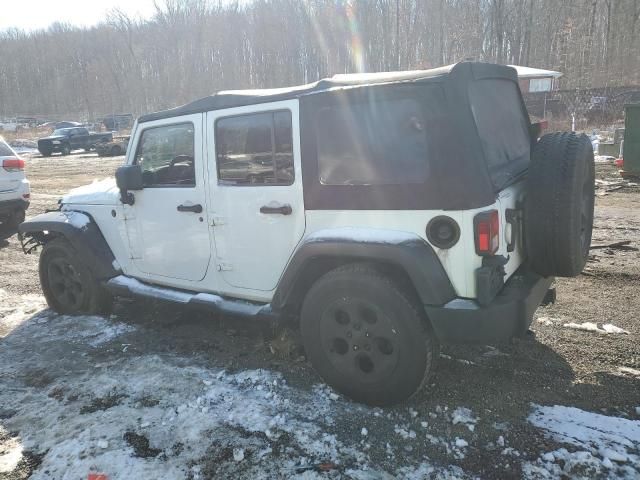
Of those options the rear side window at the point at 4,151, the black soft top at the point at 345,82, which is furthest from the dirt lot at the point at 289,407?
the rear side window at the point at 4,151

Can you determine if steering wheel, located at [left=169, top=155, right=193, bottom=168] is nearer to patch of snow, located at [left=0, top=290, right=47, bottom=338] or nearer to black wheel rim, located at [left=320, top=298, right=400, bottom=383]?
black wheel rim, located at [left=320, top=298, right=400, bottom=383]

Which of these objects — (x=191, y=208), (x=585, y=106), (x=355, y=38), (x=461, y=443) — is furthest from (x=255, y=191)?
(x=355, y=38)

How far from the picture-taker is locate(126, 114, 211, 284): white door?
12.0 ft

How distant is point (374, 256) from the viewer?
272 cm

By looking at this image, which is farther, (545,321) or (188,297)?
(545,321)

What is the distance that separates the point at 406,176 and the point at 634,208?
23.2 ft

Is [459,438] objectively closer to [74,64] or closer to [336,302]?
[336,302]

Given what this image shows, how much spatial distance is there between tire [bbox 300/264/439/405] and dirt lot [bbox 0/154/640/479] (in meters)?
0.19

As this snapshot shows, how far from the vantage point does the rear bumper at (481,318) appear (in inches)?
100

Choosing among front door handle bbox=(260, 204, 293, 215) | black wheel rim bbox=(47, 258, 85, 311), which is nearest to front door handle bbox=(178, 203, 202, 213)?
front door handle bbox=(260, 204, 293, 215)

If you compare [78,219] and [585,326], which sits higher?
[78,219]

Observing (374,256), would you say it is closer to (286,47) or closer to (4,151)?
(4,151)

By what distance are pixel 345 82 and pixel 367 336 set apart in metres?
1.52

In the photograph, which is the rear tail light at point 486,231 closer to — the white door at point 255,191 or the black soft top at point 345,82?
the black soft top at point 345,82
